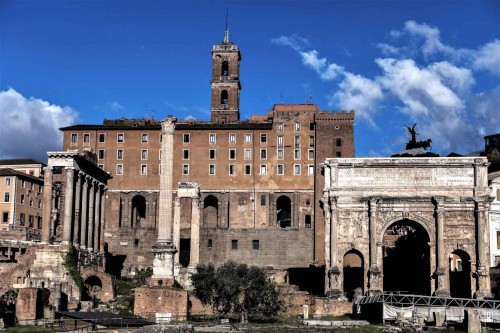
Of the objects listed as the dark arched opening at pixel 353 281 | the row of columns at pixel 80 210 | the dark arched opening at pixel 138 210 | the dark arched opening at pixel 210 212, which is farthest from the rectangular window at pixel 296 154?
the row of columns at pixel 80 210

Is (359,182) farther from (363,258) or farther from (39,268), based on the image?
(39,268)

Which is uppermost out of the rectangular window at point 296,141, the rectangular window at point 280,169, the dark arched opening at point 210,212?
the rectangular window at point 296,141

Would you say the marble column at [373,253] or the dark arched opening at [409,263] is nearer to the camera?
the marble column at [373,253]

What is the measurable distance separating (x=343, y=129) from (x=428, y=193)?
114ft

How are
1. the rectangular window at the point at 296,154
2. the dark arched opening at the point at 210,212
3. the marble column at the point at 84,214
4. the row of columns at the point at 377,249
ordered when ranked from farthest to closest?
the dark arched opening at the point at 210,212 < the rectangular window at the point at 296,154 < the marble column at the point at 84,214 < the row of columns at the point at 377,249

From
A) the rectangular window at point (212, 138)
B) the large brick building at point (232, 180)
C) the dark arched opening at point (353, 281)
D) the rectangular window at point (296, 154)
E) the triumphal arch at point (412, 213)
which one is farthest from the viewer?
the rectangular window at point (212, 138)

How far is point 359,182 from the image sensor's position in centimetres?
5638

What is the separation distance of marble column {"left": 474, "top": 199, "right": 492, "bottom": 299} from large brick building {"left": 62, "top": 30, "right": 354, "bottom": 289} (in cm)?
3230

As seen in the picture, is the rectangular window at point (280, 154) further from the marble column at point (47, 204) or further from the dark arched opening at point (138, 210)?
the marble column at point (47, 204)

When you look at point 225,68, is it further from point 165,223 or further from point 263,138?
point 165,223

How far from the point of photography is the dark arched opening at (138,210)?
91062mm

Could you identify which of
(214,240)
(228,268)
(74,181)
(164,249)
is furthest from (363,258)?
(214,240)

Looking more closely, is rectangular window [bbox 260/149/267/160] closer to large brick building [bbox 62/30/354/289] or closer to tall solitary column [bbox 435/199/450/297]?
large brick building [bbox 62/30/354/289]

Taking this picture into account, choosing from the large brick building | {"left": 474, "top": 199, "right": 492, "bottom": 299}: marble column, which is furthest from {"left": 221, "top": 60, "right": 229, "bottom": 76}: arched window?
{"left": 474, "top": 199, "right": 492, "bottom": 299}: marble column
